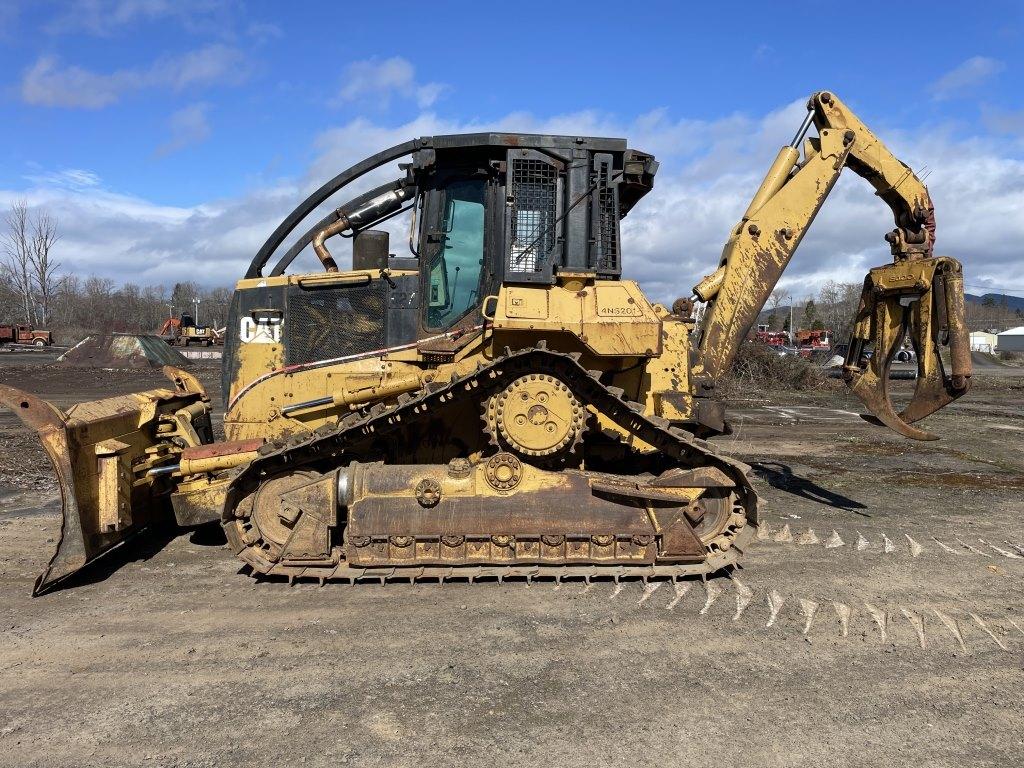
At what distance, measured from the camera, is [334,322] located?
19.5ft

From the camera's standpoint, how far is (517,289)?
5.20 metres

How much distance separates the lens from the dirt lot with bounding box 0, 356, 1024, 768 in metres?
3.11

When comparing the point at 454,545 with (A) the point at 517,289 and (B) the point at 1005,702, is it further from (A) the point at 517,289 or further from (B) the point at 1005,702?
(B) the point at 1005,702

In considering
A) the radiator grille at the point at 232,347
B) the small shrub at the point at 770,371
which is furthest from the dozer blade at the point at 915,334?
the small shrub at the point at 770,371

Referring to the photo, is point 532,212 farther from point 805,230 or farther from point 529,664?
point 529,664

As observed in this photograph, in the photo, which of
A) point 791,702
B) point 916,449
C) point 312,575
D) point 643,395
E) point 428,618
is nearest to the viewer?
point 791,702

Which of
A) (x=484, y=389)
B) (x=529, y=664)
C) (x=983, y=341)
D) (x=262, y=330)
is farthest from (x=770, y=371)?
(x=983, y=341)

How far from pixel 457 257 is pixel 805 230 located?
3.40 metres

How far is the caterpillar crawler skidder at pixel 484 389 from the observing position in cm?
502

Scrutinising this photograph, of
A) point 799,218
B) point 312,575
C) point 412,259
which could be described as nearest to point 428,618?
point 312,575

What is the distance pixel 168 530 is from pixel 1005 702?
662cm

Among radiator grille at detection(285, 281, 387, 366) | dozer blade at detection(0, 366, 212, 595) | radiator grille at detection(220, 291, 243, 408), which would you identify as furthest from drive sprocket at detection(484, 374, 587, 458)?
dozer blade at detection(0, 366, 212, 595)

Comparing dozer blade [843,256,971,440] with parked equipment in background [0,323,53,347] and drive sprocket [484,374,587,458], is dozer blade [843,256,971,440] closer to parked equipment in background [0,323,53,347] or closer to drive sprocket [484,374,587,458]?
drive sprocket [484,374,587,458]

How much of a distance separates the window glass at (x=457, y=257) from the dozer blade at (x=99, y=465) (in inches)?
107
